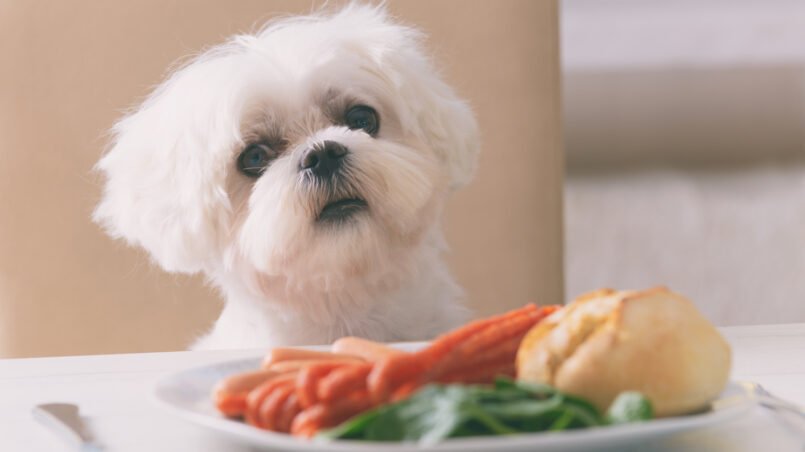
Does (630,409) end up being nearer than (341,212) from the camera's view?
Yes

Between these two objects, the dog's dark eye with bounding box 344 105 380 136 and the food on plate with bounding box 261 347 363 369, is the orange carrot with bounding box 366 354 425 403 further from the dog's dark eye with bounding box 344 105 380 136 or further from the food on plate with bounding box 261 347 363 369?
the dog's dark eye with bounding box 344 105 380 136

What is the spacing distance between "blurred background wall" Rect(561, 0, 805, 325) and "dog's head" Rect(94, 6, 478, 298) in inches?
84.3

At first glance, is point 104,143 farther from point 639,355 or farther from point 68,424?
point 639,355

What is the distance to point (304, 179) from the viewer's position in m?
1.22

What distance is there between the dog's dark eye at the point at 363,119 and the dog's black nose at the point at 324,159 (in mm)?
151

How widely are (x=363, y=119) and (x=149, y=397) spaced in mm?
853

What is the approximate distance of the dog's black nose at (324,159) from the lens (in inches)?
48.3

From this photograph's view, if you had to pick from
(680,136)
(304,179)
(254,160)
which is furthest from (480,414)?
(680,136)

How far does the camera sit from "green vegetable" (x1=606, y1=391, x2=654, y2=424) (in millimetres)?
479

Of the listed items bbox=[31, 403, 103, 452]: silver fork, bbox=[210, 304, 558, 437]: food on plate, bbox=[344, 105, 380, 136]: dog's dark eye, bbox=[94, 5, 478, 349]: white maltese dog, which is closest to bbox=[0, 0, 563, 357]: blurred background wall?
bbox=[94, 5, 478, 349]: white maltese dog

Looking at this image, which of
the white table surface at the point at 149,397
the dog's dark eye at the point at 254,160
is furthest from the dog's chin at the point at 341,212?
the white table surface at the point at 149,397

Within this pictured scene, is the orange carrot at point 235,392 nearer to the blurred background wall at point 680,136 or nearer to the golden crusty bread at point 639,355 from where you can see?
the golden crusty bread at point 639,355

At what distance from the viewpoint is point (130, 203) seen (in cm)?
142

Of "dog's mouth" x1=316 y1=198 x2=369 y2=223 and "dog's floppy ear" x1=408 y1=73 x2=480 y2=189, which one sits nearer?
"dog's mouth" x1=316 y1=198 x2=369 y2=223
